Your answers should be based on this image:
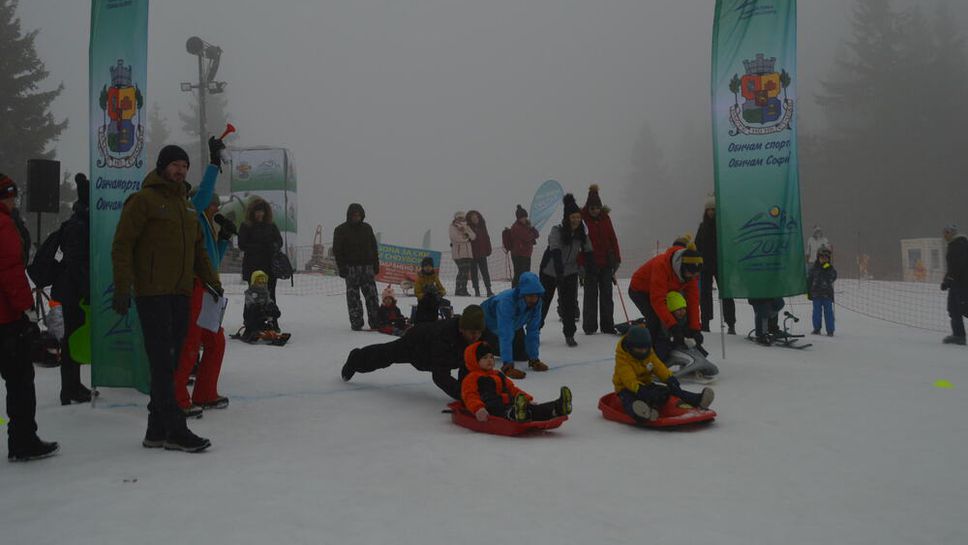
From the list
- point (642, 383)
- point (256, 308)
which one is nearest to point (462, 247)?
point (256, 308)

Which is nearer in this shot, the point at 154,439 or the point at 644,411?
the point at 154,439

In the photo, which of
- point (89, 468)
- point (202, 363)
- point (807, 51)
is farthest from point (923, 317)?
point (807, 51)

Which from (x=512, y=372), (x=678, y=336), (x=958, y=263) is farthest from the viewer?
(x=958, y=263)

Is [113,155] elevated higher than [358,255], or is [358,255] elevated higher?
[113,155]

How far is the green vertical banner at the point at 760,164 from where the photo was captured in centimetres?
866

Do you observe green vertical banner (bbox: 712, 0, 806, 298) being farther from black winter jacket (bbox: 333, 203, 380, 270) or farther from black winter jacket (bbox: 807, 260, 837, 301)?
black winter jacket (bbox: 333, 203, 380, 270)

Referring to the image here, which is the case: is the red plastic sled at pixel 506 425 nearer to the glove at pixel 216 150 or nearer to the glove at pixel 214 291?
the glove at pixel 214 291

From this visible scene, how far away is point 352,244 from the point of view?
410 inches

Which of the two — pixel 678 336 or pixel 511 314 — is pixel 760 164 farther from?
pixel 511 314

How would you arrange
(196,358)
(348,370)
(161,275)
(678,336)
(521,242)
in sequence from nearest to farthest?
(161,275), (196,358), (348,370), (678,336), (521,242)

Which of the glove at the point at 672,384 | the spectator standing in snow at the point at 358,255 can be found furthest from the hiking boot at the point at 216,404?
the spectator standing in snow at the point at 358,255

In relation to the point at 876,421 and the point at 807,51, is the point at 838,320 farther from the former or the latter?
the point at 807,51

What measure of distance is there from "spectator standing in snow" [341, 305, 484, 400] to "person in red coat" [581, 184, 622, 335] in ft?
13.3

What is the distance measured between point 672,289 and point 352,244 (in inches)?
195
